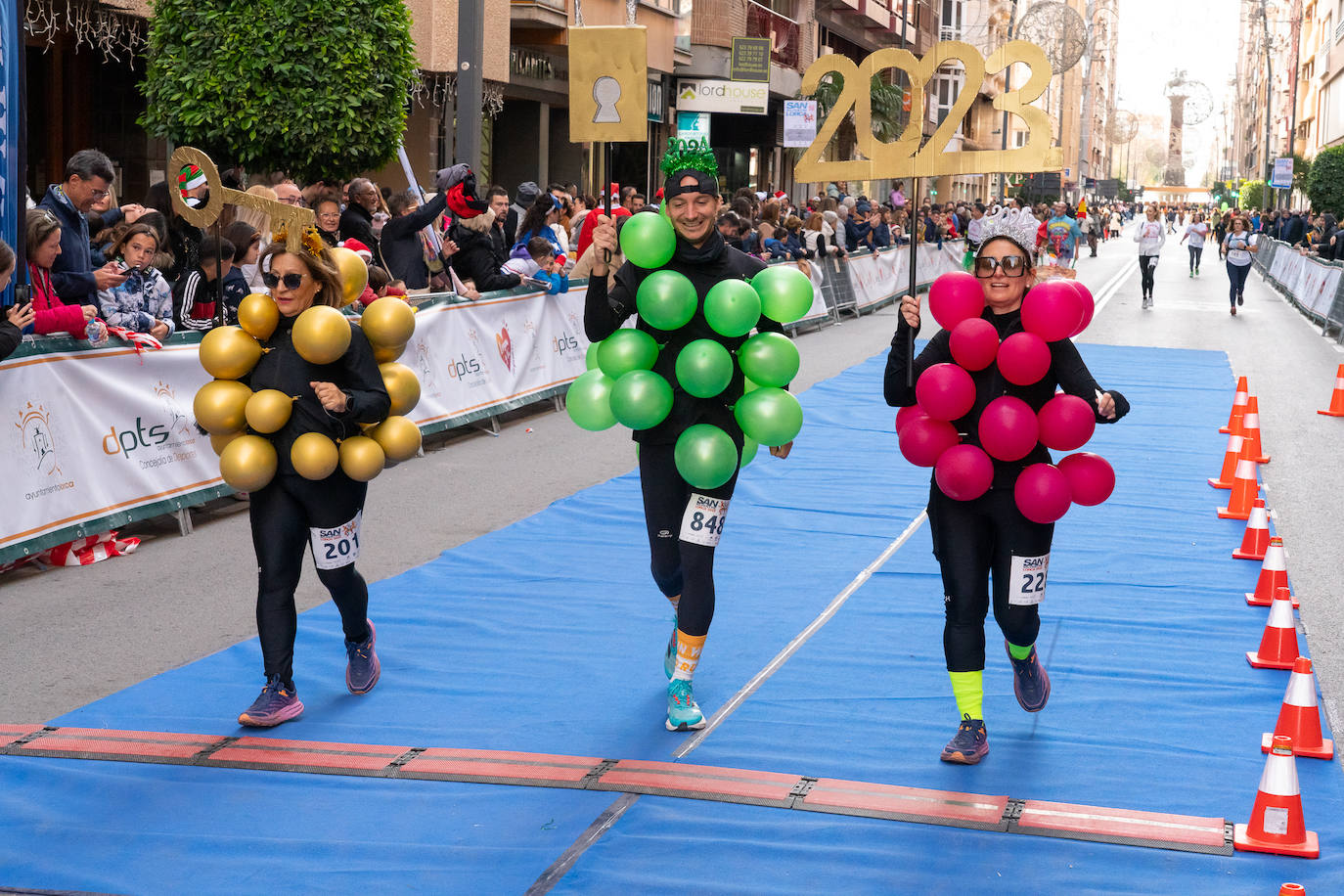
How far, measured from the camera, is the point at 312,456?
5.32 m

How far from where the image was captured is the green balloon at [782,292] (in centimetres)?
556

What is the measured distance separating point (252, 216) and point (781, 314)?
17.8 feet

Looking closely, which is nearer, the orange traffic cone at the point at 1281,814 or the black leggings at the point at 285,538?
the orange traffic cone at the point at 1281,814

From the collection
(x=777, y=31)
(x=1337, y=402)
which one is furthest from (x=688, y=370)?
(x=777, y=31)

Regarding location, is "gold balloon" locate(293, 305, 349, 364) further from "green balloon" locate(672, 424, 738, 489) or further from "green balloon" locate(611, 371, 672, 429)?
"green balloon" locate(672, 424, 738, 489)

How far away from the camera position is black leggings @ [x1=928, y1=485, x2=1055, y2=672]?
5105 millimetres

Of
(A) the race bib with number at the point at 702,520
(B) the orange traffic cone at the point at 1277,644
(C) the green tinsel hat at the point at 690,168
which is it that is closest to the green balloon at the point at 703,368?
(A) the race bib with number at the point at 702,520

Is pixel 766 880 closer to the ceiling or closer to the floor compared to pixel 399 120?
closer to the floor

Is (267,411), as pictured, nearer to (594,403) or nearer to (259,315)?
(259,315)

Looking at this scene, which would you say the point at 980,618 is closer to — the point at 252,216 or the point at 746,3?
the point at 252,216

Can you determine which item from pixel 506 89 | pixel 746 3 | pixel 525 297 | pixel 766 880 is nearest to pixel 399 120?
pixel 525 297

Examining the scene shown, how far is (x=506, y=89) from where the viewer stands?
1036 inches

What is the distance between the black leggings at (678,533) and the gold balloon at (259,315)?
145 centimetres

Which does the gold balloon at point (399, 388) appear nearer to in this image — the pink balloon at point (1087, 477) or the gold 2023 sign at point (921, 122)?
the gold 2023 sign at point (921, 122)
